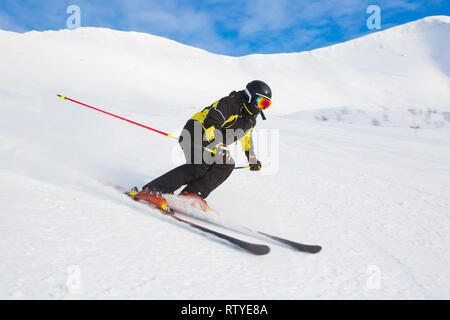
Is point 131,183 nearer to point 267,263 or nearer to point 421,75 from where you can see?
point 267,263

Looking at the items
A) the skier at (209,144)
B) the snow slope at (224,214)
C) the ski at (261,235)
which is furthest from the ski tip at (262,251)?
the skier at (209,144)

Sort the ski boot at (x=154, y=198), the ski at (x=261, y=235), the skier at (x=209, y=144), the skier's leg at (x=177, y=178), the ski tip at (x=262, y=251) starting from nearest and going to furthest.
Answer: the ski tip at (x=262, y=251)
the ski at (x=261, y=235)
the ski boot at (x=154, y=198)
the skier at (x=209, y=144)
the skier's leg at (x=177, y=178)

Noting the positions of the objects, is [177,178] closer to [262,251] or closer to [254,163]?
[254,163]

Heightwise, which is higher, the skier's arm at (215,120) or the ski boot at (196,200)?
the skier's arm at (215,120)

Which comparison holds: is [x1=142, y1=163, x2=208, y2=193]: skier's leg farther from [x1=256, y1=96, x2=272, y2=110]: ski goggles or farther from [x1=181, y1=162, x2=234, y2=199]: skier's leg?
[x1=256, y1=96, x2=272, y2=110]: ski goggles

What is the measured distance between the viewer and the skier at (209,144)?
3.03 m

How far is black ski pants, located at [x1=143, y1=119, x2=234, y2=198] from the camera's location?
3.11 metres

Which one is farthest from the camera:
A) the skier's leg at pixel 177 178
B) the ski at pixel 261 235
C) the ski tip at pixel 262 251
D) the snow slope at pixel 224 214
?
the skier's leg at pixel 177 178

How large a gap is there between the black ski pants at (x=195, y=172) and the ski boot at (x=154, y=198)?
7 centimetres

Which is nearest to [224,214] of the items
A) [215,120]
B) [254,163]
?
[254,163]

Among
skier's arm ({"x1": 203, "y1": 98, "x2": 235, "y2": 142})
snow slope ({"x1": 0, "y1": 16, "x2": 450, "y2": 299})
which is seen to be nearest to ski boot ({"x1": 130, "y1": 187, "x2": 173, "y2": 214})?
snow slope ({"x1": 0, "y1": 16, "x2": 450, "y2": 299})

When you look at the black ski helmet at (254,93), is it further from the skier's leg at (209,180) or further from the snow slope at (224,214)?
the snow slope at (224,214)

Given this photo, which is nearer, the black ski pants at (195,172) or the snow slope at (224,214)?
the snow slope at (224,214)

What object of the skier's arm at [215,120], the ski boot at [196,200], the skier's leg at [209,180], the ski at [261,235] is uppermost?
the skier's arm at [215,120]
